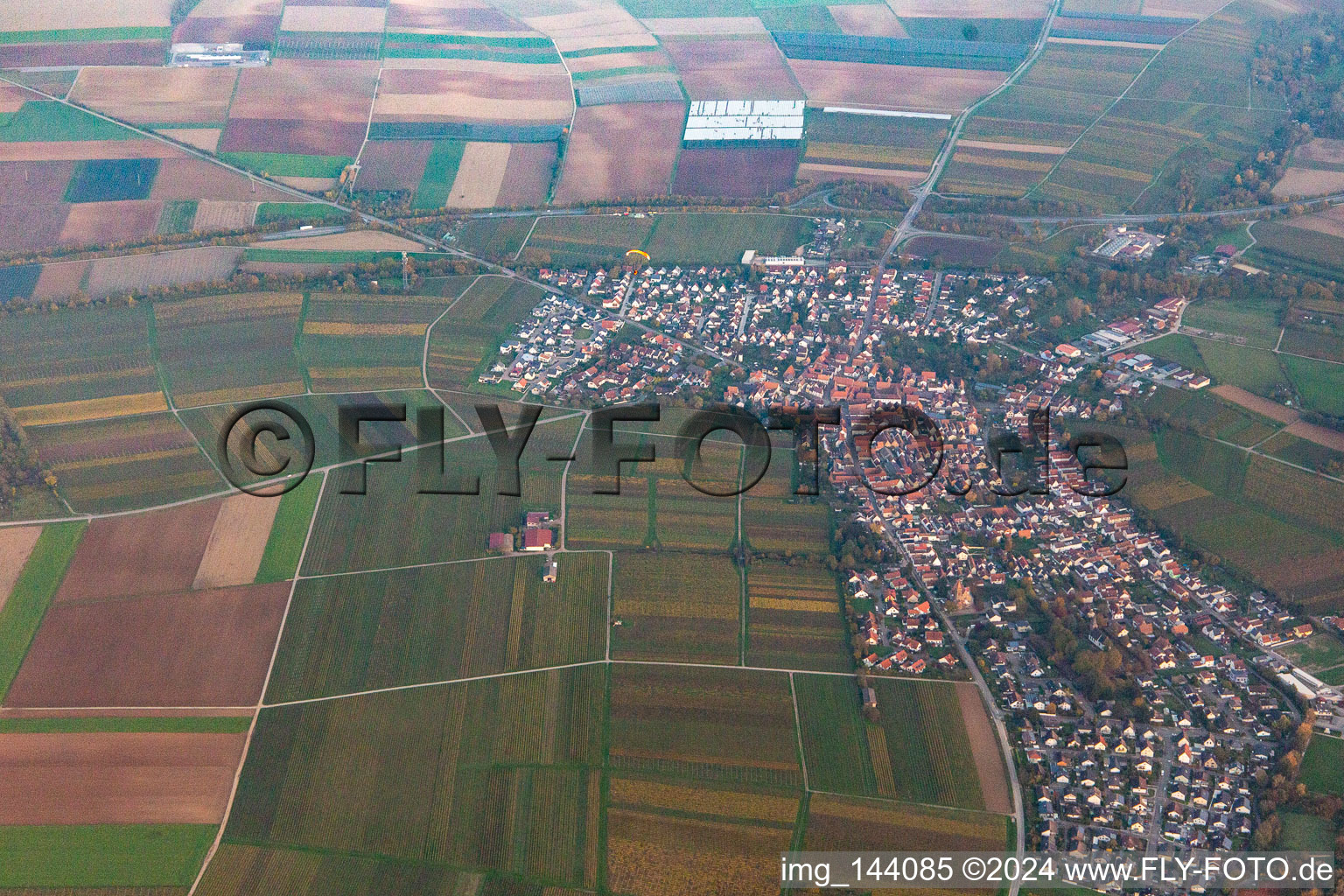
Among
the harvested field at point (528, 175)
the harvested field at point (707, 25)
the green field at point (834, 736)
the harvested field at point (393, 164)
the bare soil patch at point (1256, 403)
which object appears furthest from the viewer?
the harvested field at point (707, 25)

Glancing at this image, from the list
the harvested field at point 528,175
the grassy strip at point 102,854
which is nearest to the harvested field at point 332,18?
the harvested field at point 528,175

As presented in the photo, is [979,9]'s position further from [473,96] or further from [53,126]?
[53,126]

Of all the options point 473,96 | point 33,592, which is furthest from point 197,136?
point 33,592

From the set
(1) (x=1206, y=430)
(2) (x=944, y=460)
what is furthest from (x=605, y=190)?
(1) (x=1206, y=430)

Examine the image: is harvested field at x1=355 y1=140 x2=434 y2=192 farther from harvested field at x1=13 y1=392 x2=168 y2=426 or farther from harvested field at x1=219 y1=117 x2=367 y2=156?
harvested field at x1=13 y1=392 x2=168 y2=426

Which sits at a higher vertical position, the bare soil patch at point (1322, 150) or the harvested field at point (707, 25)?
the harvested field at point (707, 25)

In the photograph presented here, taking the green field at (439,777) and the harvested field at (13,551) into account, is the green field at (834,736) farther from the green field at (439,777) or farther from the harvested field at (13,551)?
the harvested field at (13,551)
